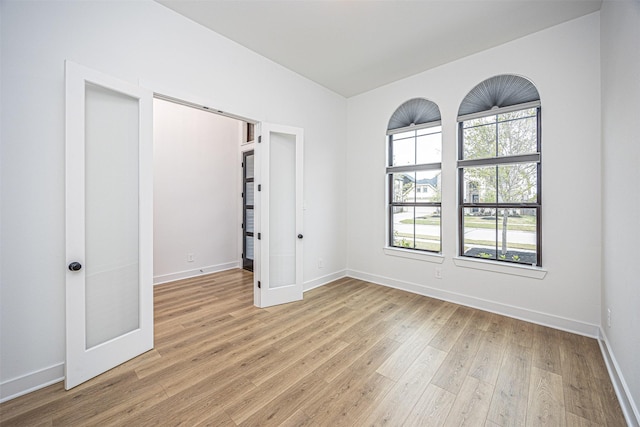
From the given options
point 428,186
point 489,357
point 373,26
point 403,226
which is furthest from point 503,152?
point 489,357

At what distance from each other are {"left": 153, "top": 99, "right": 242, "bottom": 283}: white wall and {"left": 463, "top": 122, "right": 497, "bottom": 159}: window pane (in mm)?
4107

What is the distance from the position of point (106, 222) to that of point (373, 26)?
10.4ft

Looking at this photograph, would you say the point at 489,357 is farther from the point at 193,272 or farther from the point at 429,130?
the point at 193,272

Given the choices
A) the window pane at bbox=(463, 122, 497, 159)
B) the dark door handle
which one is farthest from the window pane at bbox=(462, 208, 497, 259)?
the dark door handle

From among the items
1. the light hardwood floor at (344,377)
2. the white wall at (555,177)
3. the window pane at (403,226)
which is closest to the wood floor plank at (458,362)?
the light hardwood floor at (344,377)

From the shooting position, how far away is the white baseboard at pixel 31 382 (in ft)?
5.60

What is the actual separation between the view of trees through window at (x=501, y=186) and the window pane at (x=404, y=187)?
69cm

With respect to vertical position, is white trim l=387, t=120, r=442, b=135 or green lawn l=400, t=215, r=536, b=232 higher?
white trim l=387, t=120, r=442, b=135

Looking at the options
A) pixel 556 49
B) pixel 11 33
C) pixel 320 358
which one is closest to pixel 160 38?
pixel 11 33

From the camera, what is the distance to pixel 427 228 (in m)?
3.77

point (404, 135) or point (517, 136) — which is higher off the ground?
point (404, 135)

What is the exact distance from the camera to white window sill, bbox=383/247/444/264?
3.56 metres

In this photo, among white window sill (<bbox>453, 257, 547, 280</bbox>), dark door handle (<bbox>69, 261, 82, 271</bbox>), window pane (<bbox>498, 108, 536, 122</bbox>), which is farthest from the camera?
window pane (<bbox>498, 108, 536, 122</bbox>)

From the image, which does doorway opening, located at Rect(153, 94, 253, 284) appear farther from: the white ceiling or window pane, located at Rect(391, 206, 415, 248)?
window pane, located at Rect(391, 206, 415, 248)
